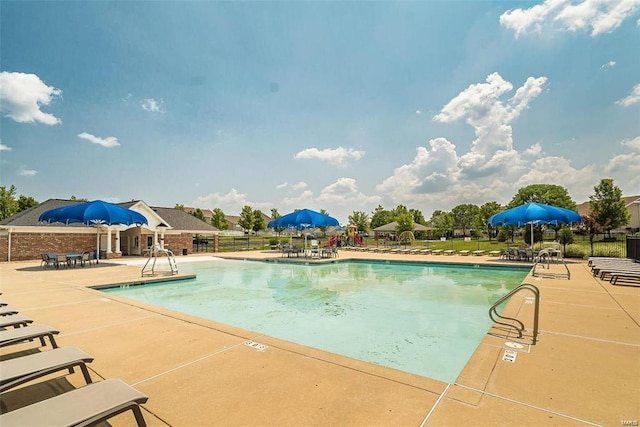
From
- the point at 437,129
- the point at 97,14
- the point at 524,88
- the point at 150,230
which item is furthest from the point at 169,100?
the point at 524,88

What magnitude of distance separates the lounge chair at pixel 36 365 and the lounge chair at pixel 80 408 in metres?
0.42

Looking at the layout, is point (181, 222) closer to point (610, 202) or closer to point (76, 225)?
point (76, 225)

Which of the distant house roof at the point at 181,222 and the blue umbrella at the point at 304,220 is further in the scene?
the distant house roof at the point at 181,222

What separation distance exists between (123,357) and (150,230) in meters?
22.1

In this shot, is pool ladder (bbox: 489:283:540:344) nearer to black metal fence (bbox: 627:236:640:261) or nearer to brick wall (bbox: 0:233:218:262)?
black metal fence (bbox: 627:236:640:261)

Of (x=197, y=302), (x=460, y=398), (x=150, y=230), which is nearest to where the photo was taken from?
(x=460, y=398)

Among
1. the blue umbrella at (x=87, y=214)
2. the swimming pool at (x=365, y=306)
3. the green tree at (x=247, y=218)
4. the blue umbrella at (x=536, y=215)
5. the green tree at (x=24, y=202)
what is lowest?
the swimming pool at (x=365, y=306)

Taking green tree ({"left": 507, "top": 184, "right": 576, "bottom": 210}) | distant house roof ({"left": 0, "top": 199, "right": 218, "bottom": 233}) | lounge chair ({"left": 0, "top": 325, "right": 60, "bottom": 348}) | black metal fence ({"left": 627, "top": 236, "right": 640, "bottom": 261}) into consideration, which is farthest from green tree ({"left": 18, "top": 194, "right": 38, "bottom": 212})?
green tree ({"left": 507, "top": 184, "right": 576, "bottom": 210})

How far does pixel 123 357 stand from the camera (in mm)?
3807

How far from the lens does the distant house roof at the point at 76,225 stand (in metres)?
19.0

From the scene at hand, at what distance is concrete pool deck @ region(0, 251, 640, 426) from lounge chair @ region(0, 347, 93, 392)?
38 cm

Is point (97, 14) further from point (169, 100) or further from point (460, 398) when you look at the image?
point (460, 398)

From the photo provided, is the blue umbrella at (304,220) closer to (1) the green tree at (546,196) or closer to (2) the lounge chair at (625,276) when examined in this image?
(2) the lounge chair at (625,276)

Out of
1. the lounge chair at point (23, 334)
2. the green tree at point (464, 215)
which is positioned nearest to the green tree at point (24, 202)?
the lounge chair at point (23, 334)
